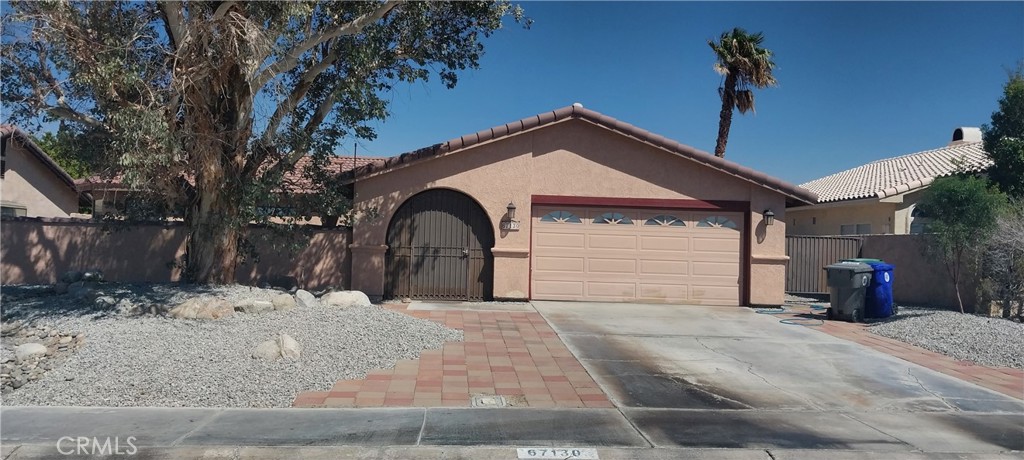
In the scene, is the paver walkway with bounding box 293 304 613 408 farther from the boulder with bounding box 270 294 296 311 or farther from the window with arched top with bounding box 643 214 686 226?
the window with arched top with bounding box 643 214 686 226

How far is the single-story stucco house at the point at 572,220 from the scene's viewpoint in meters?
14.4

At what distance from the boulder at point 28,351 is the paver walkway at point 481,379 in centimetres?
337

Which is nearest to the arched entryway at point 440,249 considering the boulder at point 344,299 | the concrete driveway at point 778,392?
the boulder at point 344,299

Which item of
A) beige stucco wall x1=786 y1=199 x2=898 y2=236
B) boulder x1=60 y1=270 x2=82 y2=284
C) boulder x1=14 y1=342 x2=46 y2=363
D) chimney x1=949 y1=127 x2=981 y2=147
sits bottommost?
boulder x1=14 y1=342 x2=46 y2=363

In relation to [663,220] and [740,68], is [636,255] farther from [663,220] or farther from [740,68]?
[740,68]

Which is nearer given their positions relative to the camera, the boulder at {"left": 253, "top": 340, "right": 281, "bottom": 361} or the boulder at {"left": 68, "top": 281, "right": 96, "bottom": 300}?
the boulder at {"left": 253, "top": 340, "right": 281, "bottom": 361}

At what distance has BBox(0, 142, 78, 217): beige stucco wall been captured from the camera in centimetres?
1889

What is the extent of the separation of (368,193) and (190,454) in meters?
9.10

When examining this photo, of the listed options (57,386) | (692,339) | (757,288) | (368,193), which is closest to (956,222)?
(757,288)

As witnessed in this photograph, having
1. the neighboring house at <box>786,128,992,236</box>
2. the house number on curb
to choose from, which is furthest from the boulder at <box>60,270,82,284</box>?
the neighboring house at <box>786,128,992,236</box>

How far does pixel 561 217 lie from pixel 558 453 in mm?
9580

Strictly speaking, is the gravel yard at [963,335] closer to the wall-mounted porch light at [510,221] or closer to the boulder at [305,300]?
the wall-mounted porch light at [510,221]


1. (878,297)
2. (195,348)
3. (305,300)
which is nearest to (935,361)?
(878,297)

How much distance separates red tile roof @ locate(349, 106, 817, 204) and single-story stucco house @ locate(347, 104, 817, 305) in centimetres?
3
